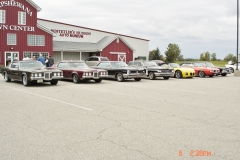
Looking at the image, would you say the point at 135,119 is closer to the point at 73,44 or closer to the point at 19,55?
the point at 19,55

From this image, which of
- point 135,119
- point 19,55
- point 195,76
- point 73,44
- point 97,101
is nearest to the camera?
point 135,119

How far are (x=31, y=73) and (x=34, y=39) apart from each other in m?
21.9

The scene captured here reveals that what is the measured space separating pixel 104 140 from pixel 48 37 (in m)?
32.7

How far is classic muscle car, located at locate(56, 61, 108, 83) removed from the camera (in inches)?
670

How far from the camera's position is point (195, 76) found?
2700 cm

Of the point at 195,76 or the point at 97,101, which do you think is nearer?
the point at 97,101

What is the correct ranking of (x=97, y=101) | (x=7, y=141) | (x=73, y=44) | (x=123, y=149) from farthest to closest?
(x=73, y=44)
(x=97, y=101)
(x=7, y=141)
(x=123, y=149)

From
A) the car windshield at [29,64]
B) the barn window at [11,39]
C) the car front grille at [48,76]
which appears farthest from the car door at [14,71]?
the barn window at [11,39]

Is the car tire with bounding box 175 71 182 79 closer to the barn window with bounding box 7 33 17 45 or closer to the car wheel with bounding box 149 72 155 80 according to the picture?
the car wheel with bounding box 149 72 155 80

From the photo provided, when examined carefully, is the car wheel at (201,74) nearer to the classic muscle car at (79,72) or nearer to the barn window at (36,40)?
the classic muscle car at (79,72)

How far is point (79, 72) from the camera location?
56.4ft

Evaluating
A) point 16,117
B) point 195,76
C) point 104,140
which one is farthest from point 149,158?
point 195,76

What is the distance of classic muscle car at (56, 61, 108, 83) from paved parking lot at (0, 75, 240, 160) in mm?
7035

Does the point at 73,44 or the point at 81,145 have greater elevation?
the point at 73,44
